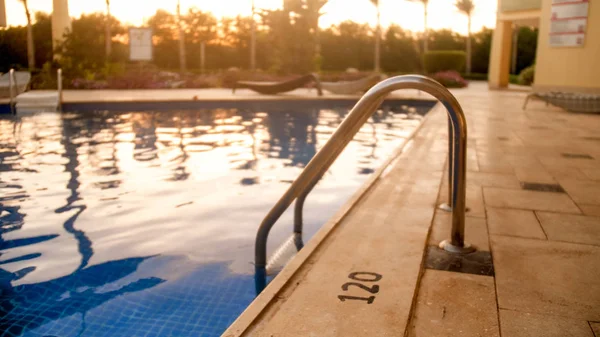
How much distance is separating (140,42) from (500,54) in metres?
12.4

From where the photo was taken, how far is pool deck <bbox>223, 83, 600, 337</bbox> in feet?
6.02

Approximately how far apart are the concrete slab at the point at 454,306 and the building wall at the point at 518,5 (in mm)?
15841

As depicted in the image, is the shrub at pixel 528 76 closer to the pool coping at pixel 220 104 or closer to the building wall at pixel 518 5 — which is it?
the building wall at pixel 518 5

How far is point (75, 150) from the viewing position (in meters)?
6.86

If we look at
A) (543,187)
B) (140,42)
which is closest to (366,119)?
(543,187)

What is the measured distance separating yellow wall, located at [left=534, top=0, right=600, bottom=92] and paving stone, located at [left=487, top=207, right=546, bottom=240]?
1065 centimetres

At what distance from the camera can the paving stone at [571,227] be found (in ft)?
9.01

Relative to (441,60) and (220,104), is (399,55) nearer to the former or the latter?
(441,60)

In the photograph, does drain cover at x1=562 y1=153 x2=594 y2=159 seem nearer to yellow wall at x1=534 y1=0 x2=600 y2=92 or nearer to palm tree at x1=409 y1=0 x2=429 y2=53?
yellow wall at x1=534 y1=0 x2=600 y2=92

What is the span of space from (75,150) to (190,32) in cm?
2474

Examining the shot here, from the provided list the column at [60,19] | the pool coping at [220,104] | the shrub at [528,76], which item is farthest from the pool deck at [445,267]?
the column at [60,19]

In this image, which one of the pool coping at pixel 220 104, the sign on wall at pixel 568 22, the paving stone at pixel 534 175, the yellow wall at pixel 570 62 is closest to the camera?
the paving stone at pixel 534 175

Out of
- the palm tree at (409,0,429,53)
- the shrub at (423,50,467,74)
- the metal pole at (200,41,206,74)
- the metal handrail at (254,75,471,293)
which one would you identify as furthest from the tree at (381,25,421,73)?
the metal handrail at (254,75,471,293)

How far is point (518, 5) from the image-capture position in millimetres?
16312
